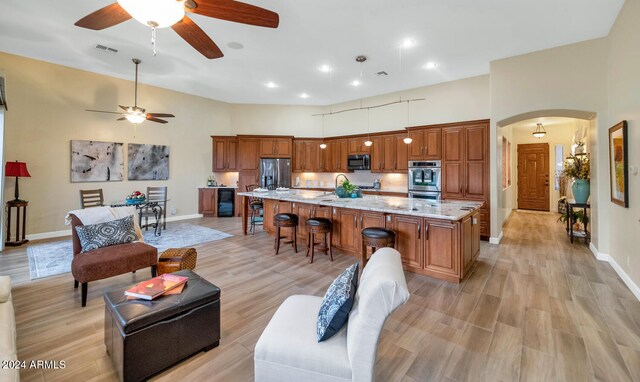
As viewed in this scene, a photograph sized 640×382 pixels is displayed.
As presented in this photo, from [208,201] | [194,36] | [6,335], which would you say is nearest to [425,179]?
[194,36]

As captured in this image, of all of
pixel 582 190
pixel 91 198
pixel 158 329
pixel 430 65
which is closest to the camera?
pixel 158 329

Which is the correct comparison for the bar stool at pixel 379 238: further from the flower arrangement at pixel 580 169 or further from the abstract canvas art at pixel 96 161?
the abstract canvas art at pixel 96 161

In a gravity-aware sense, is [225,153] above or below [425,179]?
above

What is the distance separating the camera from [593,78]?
424cm

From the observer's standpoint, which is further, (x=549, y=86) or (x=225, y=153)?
(x=225, y=153)

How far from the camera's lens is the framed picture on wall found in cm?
330

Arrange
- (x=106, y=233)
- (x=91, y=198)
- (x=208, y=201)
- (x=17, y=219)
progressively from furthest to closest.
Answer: (x=208, y=201), (x=91, y=198), (x=17, y=219), (x=106, y=233)

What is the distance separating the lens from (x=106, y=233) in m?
3.18

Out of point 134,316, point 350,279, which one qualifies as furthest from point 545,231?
point 134,316

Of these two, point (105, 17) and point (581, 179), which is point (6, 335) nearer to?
point (105, 17)

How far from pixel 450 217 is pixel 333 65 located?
13.2ft

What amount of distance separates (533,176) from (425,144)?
634 centimetres

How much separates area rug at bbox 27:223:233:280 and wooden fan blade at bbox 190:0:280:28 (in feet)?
13.2

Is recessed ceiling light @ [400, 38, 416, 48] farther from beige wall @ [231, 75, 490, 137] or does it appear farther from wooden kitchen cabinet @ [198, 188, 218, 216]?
wooden kitchen cabinet @ [198, 188, 218, 216]
